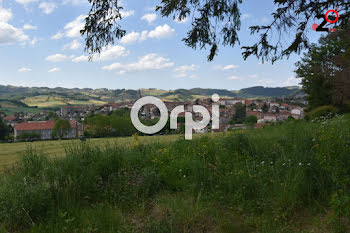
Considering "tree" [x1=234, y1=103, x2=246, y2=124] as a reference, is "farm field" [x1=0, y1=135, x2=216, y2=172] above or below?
above

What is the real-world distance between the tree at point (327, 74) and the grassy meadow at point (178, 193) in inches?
515

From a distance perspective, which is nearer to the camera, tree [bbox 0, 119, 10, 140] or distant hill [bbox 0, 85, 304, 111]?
tree [bbox 0, 119, 10, 140]

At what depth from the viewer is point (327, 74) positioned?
19.8 metres

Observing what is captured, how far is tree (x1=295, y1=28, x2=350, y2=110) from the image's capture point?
16.5 meters

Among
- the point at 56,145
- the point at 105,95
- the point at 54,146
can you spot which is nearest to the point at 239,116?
the point at 56,145

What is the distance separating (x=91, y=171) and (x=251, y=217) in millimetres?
2371

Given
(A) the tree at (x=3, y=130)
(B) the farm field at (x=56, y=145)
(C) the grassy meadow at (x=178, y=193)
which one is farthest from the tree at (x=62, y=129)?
(C) the grassy meadow at (x=178, y=193)

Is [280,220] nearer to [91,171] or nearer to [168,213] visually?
[168,213]

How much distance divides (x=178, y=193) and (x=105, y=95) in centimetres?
9535

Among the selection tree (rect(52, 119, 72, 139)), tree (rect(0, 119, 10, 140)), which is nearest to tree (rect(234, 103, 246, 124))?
tree (rect(52, 119, 72, 139))

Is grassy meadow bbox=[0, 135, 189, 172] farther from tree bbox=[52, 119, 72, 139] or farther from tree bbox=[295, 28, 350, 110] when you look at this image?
tree bbox=[52, 119, 72, 139]

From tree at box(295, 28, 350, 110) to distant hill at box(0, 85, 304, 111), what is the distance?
1181 inches

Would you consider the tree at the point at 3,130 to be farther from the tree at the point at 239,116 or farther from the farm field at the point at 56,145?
the farm field at the point at 56,145

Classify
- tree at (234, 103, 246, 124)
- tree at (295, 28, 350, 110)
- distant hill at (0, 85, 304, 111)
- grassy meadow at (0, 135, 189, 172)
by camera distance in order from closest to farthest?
grassy meadow at (0, 135, 189, 172) → tree at (295, 28, 350, 110) → tree at (234, 103, 246, 124) → distant hill at (0, 85, 304, 111)
